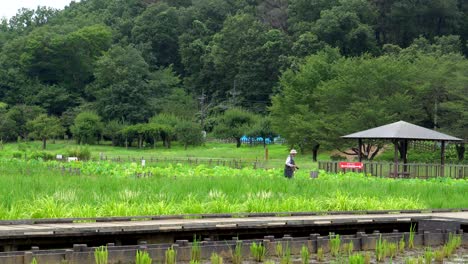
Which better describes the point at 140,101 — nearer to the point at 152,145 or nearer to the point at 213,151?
the point at 152,145

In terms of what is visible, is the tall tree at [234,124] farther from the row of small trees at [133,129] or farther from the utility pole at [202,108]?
the utility pole at [202,108]

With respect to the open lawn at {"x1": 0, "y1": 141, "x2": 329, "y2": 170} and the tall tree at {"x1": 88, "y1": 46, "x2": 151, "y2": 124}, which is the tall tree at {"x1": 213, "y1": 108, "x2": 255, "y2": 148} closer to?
the open lawn at {"x1": 0, "y1": 141, "x2": 329, "y2": 170}

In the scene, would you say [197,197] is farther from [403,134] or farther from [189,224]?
[403,134]

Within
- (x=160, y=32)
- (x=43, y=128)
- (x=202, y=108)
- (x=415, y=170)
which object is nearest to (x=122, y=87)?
(x=202, y=108)

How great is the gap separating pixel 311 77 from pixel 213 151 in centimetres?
1072

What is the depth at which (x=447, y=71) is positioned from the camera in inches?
2109

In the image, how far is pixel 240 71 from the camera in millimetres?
89250

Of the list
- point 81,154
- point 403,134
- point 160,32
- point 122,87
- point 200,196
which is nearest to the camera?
point 200,196

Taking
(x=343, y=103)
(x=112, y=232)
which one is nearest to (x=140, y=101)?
(x=343, y=103)

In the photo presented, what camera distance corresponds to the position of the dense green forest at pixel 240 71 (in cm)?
5244

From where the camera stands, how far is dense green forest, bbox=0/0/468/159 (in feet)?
172

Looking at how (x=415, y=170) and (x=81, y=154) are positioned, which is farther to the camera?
(x=81, y=154)

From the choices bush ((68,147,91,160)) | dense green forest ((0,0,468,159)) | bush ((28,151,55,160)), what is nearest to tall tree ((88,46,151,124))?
dense green forest ((0,0,468,159))

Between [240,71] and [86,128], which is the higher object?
[240,71]
